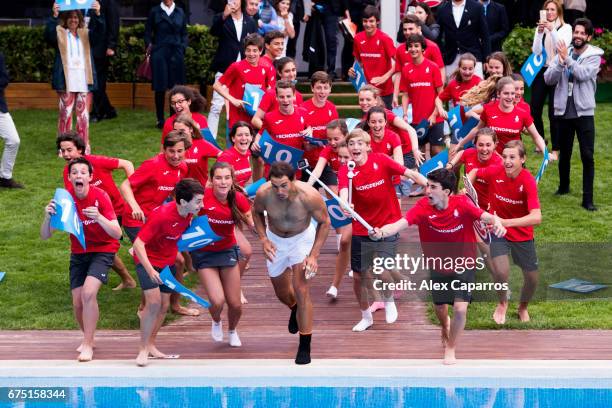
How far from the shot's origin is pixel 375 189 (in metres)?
10.7

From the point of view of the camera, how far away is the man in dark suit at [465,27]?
662 inches

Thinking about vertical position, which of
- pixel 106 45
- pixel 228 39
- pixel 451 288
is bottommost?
pixel 451 288

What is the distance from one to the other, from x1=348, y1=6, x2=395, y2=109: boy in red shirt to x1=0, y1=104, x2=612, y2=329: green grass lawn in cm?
225

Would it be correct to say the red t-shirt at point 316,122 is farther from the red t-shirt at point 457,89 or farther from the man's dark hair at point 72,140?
the man's dark hair at point 72,140

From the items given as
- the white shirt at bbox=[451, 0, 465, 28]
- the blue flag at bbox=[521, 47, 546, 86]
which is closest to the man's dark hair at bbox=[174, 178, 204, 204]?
the blue flag at bbox=[521, 47, 546, 86]

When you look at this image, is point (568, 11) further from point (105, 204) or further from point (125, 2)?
point (105, 204)

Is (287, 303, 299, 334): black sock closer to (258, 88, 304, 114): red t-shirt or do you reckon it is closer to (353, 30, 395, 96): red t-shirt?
(258, 88, 304, 114): red t-shirt

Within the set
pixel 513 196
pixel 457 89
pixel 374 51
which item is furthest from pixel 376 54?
pixel 513 196

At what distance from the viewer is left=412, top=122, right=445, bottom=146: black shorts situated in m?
14.7

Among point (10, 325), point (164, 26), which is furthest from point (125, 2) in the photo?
point (10, 325)

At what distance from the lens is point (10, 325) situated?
11250mm

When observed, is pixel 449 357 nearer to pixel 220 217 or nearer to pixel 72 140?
pixel 220 217

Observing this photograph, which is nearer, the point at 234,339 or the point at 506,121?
the point at 234,339

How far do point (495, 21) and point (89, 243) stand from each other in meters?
9.06
